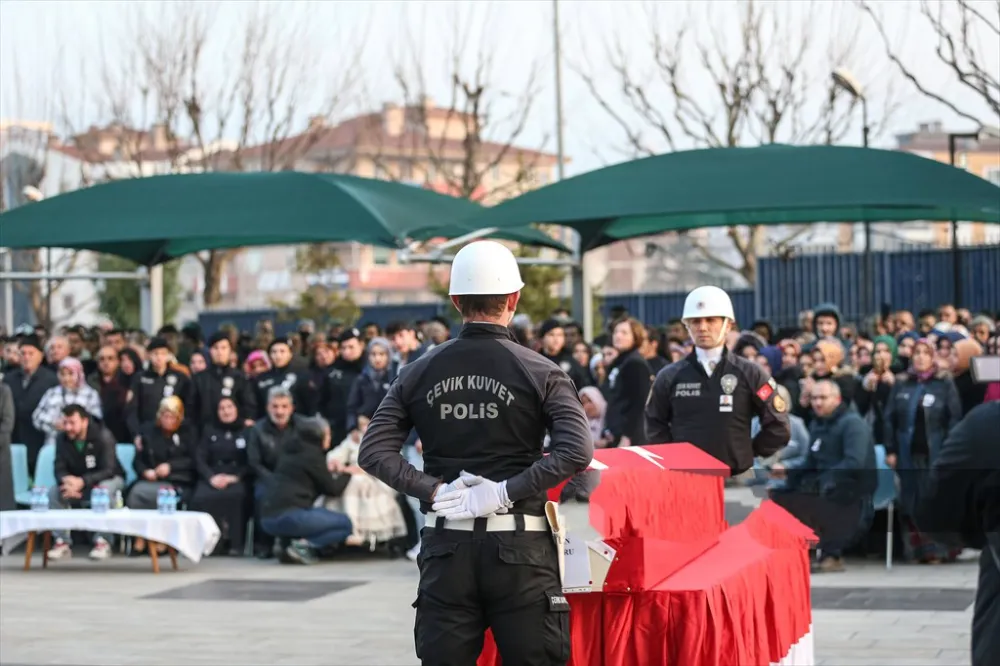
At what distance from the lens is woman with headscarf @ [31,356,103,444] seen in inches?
605

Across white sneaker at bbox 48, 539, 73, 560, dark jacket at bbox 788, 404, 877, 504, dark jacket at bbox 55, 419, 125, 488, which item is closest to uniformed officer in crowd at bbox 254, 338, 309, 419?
dark jacket at bbox 55, 419, 125, 488

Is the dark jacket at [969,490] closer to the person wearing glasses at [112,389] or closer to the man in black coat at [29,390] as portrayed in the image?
the person wearing glasses at [112,389]

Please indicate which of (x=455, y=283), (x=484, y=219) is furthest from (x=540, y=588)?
(x=484, y=219)

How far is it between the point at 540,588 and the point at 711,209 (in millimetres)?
10730

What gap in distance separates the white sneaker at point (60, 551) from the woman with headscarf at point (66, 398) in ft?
3.19

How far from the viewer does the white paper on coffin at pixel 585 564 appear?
19.5 ft

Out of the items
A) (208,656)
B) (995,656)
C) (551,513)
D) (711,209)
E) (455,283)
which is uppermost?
(711,209)

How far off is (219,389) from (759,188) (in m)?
5.45

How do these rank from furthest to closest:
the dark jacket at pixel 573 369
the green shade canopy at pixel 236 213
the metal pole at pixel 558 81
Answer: the metal pole at pixel 558 81 → the green shade canopy at pixel 236 213 → the dark jacket at pixel 573 369

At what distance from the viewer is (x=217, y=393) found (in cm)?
1557

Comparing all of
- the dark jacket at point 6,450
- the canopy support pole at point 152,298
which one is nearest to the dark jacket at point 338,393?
the dark jacket at point 6,450

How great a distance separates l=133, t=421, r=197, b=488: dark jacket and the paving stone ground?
908 millimetres

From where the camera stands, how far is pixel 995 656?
5297 millimetres

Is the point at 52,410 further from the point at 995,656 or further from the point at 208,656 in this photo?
the point at 995,656
